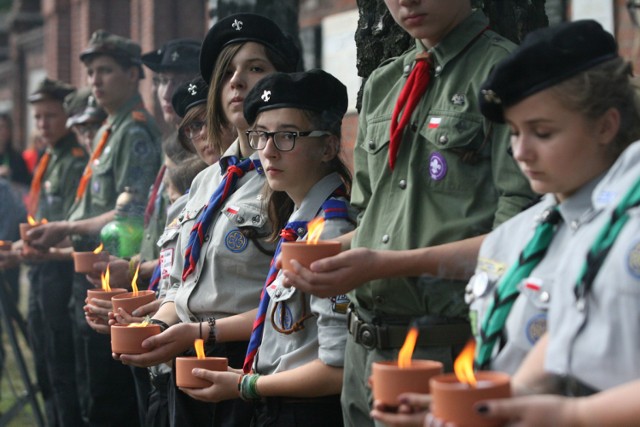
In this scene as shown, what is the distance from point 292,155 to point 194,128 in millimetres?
1537

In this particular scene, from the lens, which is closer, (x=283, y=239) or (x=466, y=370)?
(x=466, y=370)

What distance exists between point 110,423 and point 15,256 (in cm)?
175

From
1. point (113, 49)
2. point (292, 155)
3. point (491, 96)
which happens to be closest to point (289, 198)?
point (292, 155)

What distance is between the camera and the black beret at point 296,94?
11.7 ft

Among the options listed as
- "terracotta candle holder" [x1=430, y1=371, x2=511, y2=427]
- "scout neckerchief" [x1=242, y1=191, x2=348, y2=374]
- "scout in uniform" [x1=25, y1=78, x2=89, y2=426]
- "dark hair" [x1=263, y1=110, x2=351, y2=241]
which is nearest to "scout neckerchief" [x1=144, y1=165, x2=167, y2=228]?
"scout in uniform" [x1=25, y1=78, x2=89, y2=426]

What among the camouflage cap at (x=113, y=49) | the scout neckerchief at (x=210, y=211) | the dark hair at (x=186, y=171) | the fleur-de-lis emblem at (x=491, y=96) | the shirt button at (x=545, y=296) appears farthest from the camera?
the camouflage cap at (x=113, y=49)

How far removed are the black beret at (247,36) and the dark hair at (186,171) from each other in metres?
1.04

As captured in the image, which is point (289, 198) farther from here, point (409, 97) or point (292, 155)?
point (409, 97)

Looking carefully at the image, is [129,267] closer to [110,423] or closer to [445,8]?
[110,423]

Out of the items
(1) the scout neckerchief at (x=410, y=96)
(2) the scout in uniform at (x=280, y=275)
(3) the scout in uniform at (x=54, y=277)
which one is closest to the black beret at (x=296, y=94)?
(2) the scout in uniform at (x=280, y=275)

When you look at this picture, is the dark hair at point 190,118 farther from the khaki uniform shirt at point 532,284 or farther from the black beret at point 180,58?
the khaki uniform shirt at point 532,284

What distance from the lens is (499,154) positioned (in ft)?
9.35

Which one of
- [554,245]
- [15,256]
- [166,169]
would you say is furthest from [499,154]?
[15,256]

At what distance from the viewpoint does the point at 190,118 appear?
16.3ft
